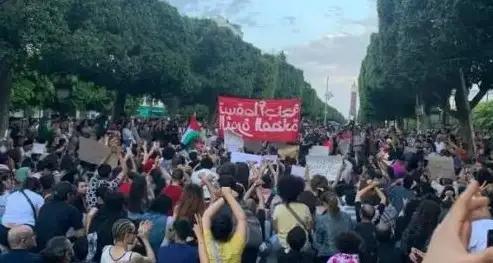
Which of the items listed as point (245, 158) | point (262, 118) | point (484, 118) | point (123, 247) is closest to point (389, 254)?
point (123, 247)

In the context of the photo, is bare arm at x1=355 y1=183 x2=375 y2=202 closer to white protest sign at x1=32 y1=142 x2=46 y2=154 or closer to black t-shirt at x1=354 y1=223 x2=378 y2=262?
black t-shirt at x1=354 y1=223 x2=378 y2=262

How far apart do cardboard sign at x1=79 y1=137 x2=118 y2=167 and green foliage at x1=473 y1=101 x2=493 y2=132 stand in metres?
51.4

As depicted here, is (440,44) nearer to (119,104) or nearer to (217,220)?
(119,104)

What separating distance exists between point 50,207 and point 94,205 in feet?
3.80

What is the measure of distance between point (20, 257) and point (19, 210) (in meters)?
2.15

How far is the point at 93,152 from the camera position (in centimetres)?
1197

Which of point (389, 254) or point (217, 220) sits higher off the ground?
point (217, 220)

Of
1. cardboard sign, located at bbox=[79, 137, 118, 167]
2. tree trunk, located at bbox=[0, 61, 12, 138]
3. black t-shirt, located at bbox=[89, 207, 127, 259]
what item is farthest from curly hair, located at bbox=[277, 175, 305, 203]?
tree trunk, located at bbox=[0, 61, 12, 138]

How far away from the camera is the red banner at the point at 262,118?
1468cm

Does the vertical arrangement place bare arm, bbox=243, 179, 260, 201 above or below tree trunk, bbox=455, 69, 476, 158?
below

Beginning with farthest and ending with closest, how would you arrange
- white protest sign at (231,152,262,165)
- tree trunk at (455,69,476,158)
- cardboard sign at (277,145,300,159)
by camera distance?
tree trunk at (455,69,476,158) → cardboard sign at (277,145,300,159) → white protest sign at (231,152,262,165)

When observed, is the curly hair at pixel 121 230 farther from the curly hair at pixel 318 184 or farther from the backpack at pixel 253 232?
the curly hair at pixel 318 184

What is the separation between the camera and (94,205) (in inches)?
329

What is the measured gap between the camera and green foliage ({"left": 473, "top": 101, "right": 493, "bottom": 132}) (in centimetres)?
6172
